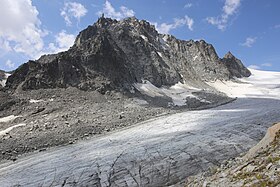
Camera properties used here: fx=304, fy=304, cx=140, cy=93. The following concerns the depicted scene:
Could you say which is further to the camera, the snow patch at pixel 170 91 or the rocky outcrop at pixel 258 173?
the snow patch at pixel 170 91

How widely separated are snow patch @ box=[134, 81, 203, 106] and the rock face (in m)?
1.98

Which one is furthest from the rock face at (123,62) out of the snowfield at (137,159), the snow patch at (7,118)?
the snowfield at (137,159)

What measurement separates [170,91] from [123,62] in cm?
1208

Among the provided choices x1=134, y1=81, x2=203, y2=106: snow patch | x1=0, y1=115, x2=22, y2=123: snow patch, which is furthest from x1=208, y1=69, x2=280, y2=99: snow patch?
x1=0, y1=115, x2=22, y2=123: snow patch

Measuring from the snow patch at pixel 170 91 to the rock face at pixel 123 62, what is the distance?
198 centimetres

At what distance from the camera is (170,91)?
6644cm

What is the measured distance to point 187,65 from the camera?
87.2 m

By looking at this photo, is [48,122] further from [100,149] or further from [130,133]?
[100,149]

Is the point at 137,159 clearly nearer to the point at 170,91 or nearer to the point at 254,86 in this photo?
the point at 170,91

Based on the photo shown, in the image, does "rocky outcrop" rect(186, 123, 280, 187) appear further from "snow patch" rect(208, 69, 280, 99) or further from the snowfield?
"snow patch" rect(208, 69, 280, 99)

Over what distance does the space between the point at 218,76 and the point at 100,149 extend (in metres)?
76.2

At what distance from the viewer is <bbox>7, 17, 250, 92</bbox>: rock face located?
49.0 meters

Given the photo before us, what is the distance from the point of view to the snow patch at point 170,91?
5786 cm

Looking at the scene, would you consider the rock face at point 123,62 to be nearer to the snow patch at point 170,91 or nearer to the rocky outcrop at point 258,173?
the snow patch at point 170,91
